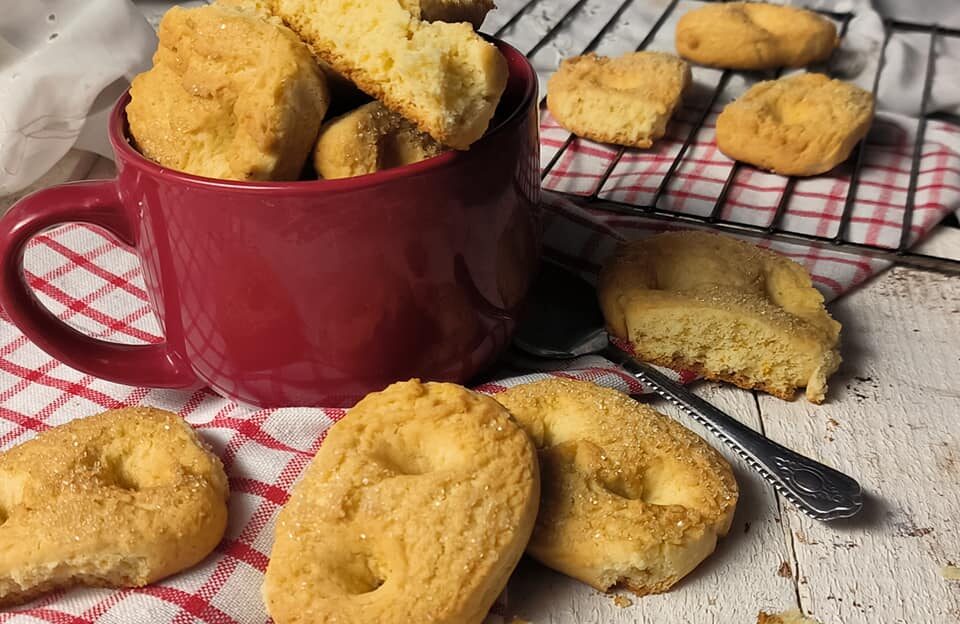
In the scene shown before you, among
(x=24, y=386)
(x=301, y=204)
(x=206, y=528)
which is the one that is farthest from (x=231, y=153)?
(x=24, y=386)

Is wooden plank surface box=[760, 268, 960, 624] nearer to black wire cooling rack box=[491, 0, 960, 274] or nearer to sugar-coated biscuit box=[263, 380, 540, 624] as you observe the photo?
black wire cooling rack box=[491, 0, 960, 274]

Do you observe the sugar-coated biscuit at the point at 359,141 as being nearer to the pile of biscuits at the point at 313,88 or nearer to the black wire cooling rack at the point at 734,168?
the pile of biscuits at the point at 313,88

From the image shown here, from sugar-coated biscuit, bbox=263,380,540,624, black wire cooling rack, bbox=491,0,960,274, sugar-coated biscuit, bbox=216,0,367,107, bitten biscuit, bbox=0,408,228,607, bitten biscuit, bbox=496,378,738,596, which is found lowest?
black wire cooling rack, bbox=491,0,960,274

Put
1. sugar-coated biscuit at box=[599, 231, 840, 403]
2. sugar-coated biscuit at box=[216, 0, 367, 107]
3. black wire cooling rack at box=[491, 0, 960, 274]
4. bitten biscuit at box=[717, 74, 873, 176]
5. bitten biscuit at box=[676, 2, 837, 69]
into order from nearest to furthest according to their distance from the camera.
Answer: sugar-coated biscuit at box=[216, 0, 367, 107] < sugar-coated biscuit at box=[599, 231, 840, 403] < black wire cooling rack at box=[491, 0, 960, 274] < bitten biscuit at box=[717, 74, 873, 176] < bitten biscuit at box=[676, 2, 837, 69]

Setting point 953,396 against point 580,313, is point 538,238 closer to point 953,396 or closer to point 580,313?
point 580,313

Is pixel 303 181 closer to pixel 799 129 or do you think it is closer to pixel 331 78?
pixel 331 78

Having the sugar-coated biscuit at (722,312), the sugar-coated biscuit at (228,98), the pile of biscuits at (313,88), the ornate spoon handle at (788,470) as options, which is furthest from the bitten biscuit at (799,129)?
the sugar-coated biscuit at (228,98)

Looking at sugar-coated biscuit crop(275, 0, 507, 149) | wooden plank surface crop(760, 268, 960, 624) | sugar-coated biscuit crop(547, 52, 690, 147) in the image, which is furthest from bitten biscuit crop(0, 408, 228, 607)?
sugar-coated biscuit crop(547, 52, 690, 147)
